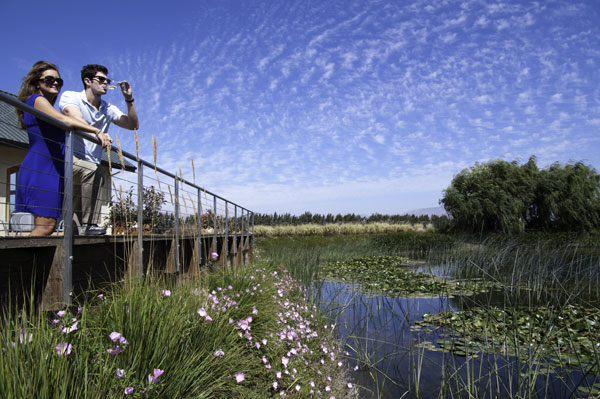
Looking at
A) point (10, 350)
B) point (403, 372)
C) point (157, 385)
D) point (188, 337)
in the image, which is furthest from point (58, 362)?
point (403, 372)

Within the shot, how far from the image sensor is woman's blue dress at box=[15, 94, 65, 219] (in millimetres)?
2809

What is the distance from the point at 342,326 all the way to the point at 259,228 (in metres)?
22.5

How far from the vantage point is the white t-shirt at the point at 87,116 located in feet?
10.6

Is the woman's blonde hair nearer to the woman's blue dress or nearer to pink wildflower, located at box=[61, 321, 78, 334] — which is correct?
the woman's blue dress

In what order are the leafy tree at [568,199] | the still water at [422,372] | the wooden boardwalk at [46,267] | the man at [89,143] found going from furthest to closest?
1. the leafy tree at [568,199]
2. the still water at [422,372]
3. the man at [89,143]
4. the wooden boardwalk at [46,267]

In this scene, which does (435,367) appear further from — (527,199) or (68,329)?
(527,199)

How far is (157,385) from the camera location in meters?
2.05

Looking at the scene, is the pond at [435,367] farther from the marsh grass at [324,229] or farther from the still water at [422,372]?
the marsh grass at [324,229]

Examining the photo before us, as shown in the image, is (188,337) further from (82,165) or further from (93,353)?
(82,165)

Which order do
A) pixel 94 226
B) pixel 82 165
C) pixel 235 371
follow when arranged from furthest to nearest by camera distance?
pixel 94 226
pixel 82 165
pixel 235 371

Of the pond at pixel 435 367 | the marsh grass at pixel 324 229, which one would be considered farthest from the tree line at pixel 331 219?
the pond at pixel 435 367

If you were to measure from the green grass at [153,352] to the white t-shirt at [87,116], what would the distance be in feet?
3.88

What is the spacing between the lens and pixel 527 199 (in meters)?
24.1

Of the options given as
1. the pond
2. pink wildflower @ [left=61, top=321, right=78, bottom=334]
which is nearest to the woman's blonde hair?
pink wildflower @ [left=61, top=321, right=78, bottom=334]
